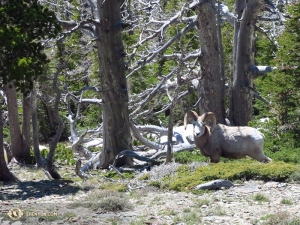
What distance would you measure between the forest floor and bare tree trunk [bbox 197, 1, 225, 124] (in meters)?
6.86

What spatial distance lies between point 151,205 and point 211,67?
351 inches

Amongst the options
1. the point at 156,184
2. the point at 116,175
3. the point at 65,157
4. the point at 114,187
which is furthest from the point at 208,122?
the point at 65,157

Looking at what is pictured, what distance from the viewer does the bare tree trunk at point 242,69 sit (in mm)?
19500

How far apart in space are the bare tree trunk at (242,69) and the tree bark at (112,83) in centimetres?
372

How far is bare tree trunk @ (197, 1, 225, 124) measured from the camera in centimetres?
1902

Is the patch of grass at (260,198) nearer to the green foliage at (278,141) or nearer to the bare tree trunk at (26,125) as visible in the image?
the green foliage at (278,141)

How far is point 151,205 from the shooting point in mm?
11070

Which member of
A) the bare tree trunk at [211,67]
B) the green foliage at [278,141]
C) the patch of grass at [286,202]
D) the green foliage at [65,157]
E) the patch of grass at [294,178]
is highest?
the bare tree trunk at [211,67]

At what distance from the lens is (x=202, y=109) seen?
19.7 meters

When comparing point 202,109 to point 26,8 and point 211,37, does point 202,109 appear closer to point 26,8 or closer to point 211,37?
point 211,37

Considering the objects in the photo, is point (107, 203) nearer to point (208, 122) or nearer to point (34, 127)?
point (208, 122)

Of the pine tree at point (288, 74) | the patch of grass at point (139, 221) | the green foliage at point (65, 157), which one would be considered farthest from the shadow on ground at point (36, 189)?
the green foliage at point (65, 157)

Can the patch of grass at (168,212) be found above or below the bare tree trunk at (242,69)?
below

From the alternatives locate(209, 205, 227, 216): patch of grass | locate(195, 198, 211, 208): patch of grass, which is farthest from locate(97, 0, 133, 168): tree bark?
locate(209, 205, 227, 216): patch of grass
